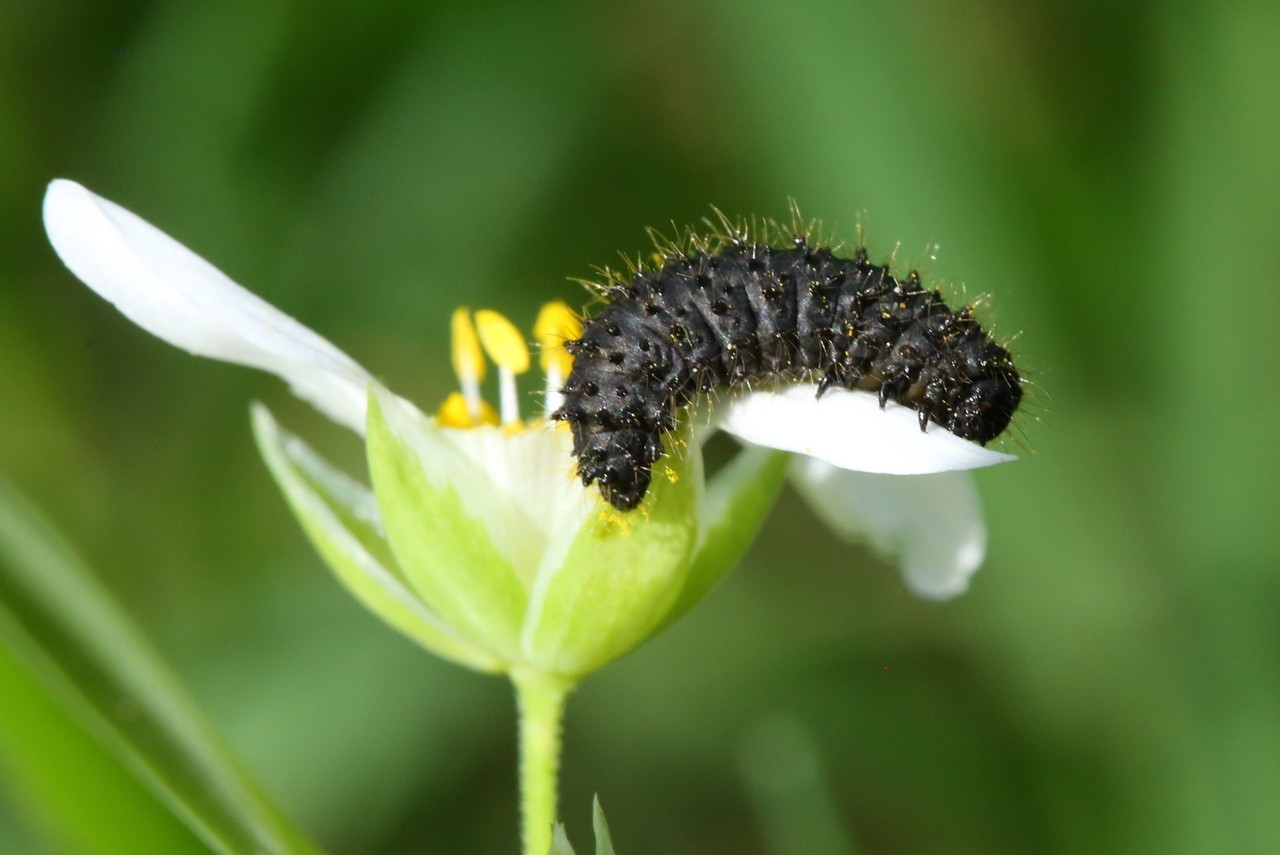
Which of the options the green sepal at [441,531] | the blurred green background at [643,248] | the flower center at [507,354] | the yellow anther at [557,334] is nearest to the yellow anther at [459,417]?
the flower center at [507,354]

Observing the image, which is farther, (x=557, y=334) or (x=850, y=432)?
(x=557, y=334)

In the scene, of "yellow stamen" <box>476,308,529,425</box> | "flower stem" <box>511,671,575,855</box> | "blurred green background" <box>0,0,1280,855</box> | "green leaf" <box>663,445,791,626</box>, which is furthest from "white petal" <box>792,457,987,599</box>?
"blurred green background" <box>0,0,1280,855</box>

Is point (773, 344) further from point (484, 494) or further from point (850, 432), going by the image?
point (484, 494)

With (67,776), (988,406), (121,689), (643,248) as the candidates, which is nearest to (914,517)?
(988,406)

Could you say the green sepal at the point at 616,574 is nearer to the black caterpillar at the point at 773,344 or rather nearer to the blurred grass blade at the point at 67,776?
the black caterpillar at the point at 773,344

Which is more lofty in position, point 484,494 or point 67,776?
point 484,494

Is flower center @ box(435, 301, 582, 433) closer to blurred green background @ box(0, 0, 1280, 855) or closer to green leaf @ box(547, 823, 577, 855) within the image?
green leaf @ box(547, 823, 577, 855)

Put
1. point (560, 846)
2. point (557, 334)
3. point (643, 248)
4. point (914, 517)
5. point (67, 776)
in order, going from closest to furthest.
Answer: point (67, 776) → point (560, 846) → point (557, 334) → point (914, 517) → point (643, 248)

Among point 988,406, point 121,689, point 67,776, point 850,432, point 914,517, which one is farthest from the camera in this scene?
point 914,517
